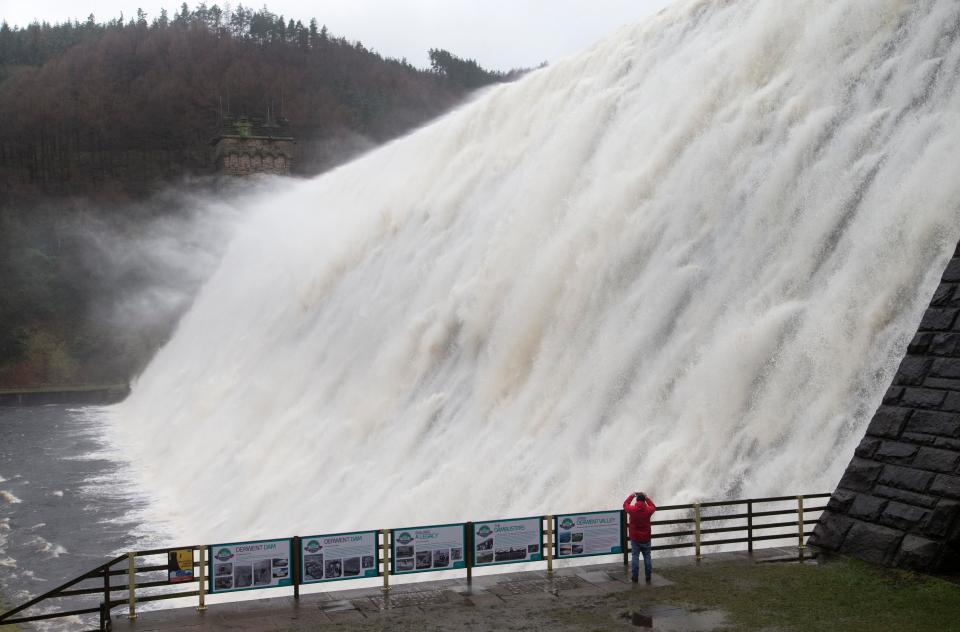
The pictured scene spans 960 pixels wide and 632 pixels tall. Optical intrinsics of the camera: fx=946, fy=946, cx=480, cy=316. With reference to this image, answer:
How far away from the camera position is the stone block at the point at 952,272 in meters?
11.9

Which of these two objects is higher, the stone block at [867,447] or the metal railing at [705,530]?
the stone block at [867,447]

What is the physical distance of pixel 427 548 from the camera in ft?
38.6

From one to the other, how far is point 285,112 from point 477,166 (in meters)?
86.4

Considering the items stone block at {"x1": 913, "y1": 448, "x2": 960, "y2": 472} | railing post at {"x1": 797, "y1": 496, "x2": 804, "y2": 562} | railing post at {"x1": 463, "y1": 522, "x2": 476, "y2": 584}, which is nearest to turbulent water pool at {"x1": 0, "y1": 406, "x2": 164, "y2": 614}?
railing post at {"x1": 463, "y1": 522, "x2": 476, "y2": 584}

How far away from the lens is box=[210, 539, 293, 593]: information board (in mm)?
11062

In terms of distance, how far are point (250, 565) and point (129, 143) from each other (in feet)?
283

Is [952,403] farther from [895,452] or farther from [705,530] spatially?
[705,530]

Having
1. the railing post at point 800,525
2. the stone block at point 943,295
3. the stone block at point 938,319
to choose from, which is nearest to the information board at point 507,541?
the railing post at point 800,525

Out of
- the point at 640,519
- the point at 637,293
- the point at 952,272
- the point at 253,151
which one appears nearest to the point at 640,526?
the point at 640,519

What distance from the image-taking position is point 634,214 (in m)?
18.3

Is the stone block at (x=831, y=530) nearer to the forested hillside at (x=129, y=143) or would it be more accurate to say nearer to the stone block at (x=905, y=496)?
the stone block at (x=905, y=496)

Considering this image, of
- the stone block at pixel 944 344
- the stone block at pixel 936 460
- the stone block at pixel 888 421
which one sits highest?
the stone block at pixel 944 344

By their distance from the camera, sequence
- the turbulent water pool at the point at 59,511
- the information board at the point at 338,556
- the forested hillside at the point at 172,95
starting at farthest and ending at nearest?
1. the forested hillside at the point at 172,95
2. the turbulent water pool at the point at 59,511
3. the information board at the point at 338,556

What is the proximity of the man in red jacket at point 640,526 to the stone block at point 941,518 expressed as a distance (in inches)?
123
